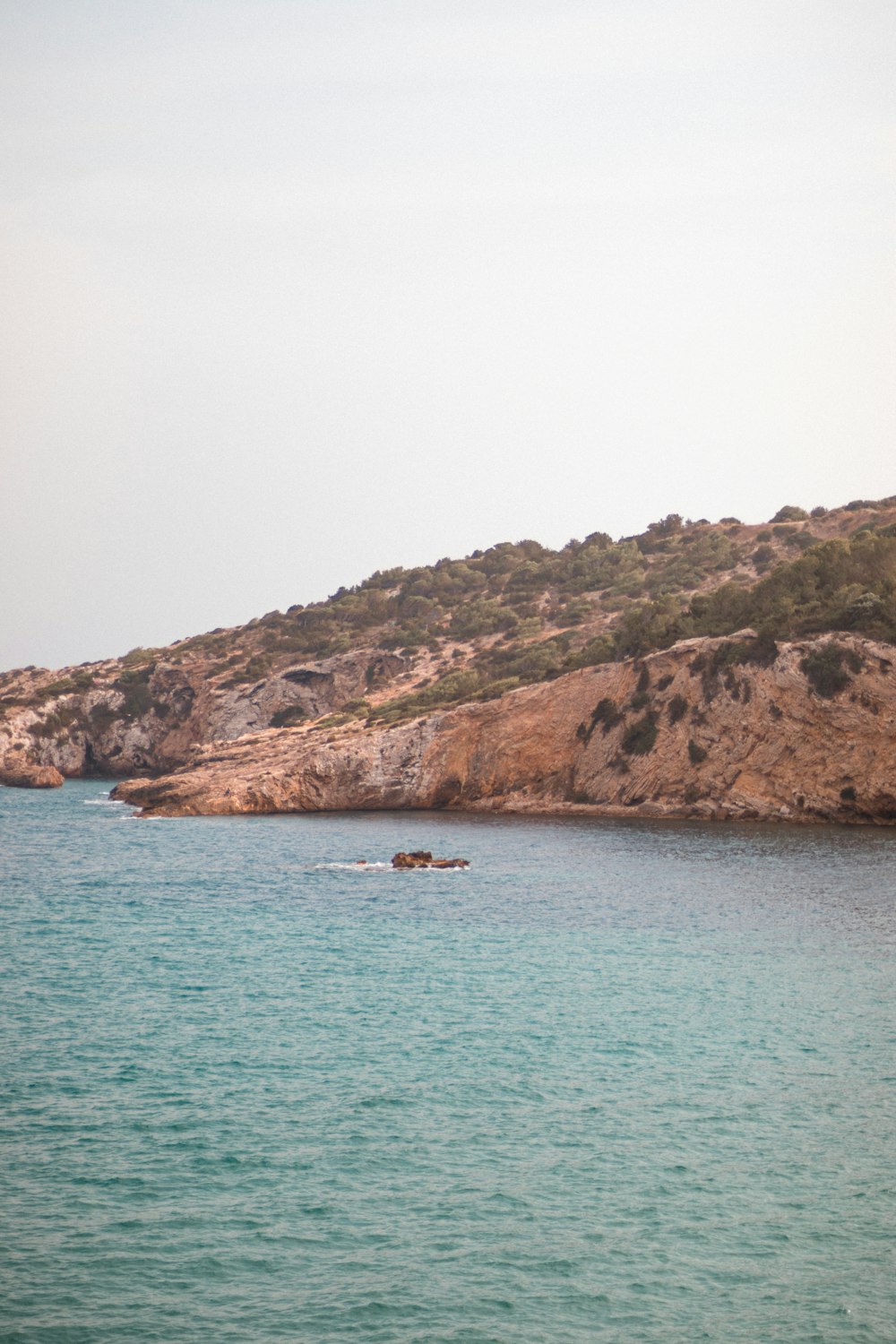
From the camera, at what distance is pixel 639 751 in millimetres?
72625

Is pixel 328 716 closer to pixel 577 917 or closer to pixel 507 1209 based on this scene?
pixel 577 917

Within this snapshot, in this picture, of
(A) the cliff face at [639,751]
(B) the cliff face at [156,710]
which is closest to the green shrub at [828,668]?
(A) the cliff face at [639,751]

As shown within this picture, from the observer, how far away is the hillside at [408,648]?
316ft

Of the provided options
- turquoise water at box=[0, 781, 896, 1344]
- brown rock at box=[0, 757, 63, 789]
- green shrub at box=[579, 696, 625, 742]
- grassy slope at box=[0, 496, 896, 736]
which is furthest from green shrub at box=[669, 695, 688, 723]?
brown rock at box=[0, 757, 63, 789]

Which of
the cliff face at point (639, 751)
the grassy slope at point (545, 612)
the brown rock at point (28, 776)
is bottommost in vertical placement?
the brown rock at point (28, 776)

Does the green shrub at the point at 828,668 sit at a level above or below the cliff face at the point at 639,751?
above

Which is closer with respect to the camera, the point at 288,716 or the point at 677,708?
the point at 677,708

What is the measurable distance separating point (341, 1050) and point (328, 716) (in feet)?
252

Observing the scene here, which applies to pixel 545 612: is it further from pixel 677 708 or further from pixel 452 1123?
pixel 452 1123

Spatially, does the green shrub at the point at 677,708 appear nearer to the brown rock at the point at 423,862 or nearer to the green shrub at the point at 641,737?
the green shrub at the point at 641,737

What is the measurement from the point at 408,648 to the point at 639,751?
49838mm

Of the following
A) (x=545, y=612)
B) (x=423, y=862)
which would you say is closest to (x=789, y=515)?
(x=545, y=612)

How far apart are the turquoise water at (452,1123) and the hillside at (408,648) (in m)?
46.9

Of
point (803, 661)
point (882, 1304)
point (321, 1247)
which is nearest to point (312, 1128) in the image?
point (321, 1247)
